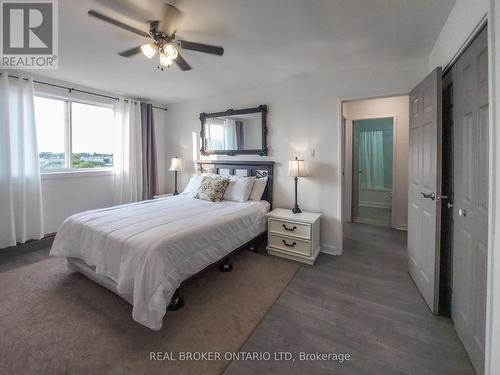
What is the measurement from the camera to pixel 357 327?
1.73 meters

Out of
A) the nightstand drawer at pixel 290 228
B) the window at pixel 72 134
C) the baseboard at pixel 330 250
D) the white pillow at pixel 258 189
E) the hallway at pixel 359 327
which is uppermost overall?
the window at pixel 72 134

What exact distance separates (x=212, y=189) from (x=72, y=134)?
243cm

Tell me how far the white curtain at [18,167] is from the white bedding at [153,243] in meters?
1.25

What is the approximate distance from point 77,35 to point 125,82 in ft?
4.28

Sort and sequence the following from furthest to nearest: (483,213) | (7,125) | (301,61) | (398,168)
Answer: (398,168) → (7,125) → (301,61) → (483,213)

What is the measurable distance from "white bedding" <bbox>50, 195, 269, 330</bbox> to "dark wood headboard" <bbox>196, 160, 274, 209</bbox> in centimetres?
69

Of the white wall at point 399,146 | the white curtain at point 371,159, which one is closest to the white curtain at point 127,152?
the white wall at point 399,146

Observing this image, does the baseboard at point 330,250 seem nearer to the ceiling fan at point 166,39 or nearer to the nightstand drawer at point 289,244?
the nightstand drawer at point 289,244

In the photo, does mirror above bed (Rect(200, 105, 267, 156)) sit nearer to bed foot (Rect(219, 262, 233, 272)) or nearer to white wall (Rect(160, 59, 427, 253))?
white wall (Rect(160, 59, 427, 253))

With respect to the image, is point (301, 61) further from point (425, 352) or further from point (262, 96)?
point (425, 352)

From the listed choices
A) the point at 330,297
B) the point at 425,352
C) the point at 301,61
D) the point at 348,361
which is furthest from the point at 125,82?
the point at 425,352

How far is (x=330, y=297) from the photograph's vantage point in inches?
82.7

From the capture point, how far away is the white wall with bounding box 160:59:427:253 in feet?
8.95

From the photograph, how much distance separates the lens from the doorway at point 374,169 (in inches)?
191
